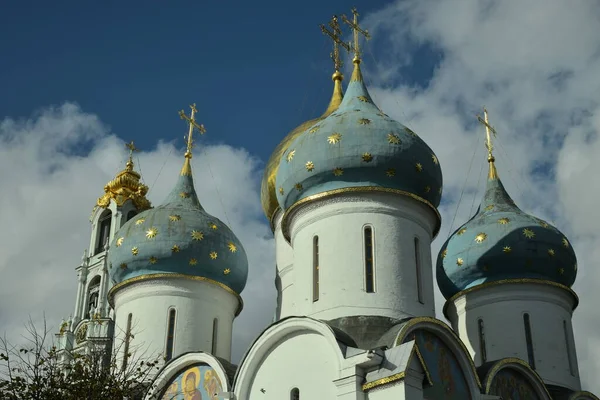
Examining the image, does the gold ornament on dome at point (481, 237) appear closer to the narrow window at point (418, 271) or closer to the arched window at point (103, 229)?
the narrow window at point (418, 271)

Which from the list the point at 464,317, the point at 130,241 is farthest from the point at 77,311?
the point at 464,317

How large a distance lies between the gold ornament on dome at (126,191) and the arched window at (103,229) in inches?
17.7

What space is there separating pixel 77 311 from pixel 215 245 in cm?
1996

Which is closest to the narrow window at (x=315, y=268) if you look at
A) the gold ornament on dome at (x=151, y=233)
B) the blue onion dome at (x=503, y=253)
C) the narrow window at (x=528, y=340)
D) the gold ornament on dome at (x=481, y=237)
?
the blue onion dome at (x=503, y=253)

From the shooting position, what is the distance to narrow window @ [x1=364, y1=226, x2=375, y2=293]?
14.5m

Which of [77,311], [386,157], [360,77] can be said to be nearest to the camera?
[386,157]

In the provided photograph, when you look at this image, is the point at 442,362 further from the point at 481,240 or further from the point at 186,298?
the point at 186,298

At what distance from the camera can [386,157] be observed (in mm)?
15258

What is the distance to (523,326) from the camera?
58.2ft

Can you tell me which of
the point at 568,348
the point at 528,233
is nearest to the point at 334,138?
the point at 528,233

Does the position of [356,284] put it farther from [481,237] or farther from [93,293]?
[93,293]

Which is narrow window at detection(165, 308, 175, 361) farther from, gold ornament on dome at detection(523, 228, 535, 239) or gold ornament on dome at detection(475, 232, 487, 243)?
gold ornament on dome at detection(523, 228, 535, 239)

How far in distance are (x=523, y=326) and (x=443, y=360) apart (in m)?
4.36

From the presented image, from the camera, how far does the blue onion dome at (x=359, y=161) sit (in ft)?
49.9
